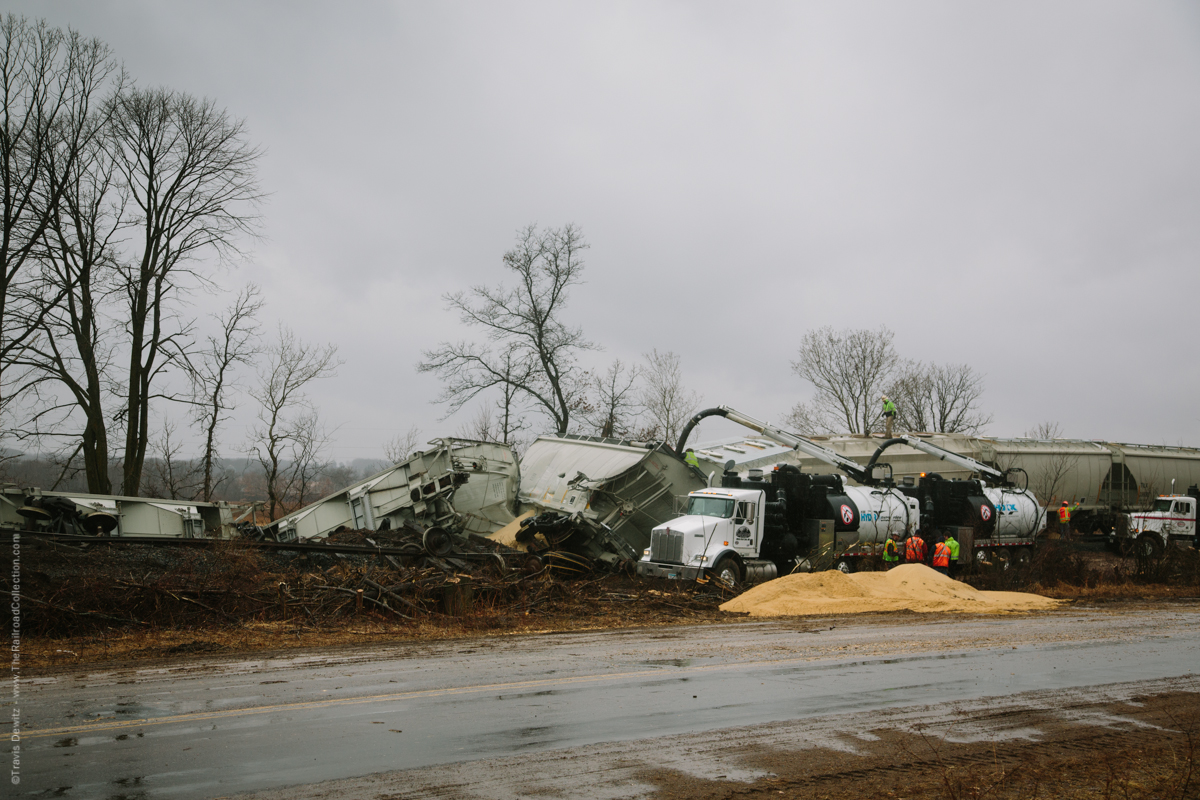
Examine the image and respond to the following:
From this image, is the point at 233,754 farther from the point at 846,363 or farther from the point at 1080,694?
the point at 846,363

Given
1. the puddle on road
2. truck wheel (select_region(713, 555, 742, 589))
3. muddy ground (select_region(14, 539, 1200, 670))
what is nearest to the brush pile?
muddy ground (select_region(14, 539, 1200, 670))

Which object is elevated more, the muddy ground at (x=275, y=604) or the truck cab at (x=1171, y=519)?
the truck cab at (x=1171, y=519)

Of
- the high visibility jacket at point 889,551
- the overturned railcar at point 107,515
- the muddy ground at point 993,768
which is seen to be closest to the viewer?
the muddy ground at point 993,768

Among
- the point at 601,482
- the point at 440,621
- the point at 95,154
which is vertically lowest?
the point at 440,621

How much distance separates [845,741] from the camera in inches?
250

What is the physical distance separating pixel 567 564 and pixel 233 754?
43.6 feet

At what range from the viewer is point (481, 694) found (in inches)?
309

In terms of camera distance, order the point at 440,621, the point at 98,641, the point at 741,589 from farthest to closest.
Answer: the point at 741,589 → the point at 440,621 → the point at 98,641

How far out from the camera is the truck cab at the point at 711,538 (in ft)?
60.2

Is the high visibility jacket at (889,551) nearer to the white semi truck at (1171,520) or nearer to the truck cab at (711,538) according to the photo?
the truck cab at (711,538)

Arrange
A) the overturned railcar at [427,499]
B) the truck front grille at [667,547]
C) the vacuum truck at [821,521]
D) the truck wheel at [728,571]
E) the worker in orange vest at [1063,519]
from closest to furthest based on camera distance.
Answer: the truck front grille at [667,547]
the truck wheel at [728,571]
the vacuum truck at [821,521]
the overturned railcar at [427,499]
the worker in orange vest at [1063,519]

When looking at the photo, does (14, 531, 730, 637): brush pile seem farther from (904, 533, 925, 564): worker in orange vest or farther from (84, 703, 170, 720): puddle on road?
(904, 533, 925, 564): worker in orange vest

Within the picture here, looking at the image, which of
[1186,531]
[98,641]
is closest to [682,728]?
[98,641]

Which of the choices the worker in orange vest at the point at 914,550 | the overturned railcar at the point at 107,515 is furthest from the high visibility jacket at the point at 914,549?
the overturned railcar at the point at 107,515
